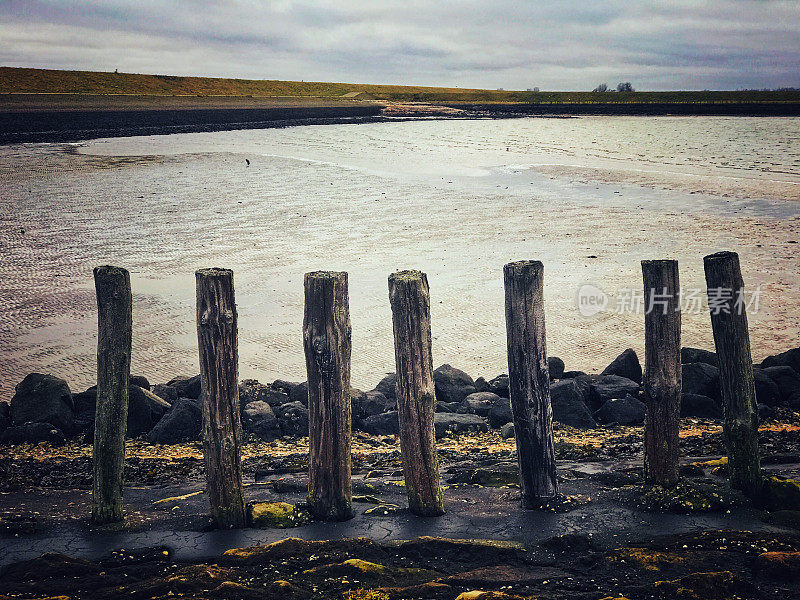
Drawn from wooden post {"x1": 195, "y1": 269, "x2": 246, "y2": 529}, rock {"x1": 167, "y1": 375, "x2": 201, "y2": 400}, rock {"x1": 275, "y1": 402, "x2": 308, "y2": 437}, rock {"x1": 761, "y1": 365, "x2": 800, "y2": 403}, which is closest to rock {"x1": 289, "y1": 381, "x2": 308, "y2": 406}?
rock {"x1": 275, "y1": 402, "x2": 308, "y2": 437}

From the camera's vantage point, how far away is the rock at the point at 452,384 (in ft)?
29.0

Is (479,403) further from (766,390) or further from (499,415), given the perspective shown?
(766,390)

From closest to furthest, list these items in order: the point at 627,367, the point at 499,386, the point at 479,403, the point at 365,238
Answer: the point at 479,403 < the point at 499,386 < the point at 627,367 < the point at 365,238

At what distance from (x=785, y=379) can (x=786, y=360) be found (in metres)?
0.56

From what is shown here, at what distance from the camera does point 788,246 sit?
14789mm

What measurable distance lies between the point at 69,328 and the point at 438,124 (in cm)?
4522

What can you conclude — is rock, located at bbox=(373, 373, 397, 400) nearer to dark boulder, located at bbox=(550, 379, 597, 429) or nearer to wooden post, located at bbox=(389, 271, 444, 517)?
dark boulder, located at bbox=(550, 379, 597, 429)

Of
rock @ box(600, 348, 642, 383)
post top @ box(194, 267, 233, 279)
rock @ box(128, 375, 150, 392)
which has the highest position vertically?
post top @ box(194, 267, 233, 279)

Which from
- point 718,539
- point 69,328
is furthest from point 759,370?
point 69,328

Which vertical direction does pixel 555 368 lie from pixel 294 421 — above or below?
above

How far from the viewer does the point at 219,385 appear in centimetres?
523

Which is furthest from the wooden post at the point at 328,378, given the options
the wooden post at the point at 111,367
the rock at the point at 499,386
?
the rock at the point at 499,386

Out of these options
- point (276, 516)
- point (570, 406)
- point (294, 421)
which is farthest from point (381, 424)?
point (276, 516)

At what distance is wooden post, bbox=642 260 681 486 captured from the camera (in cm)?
544
